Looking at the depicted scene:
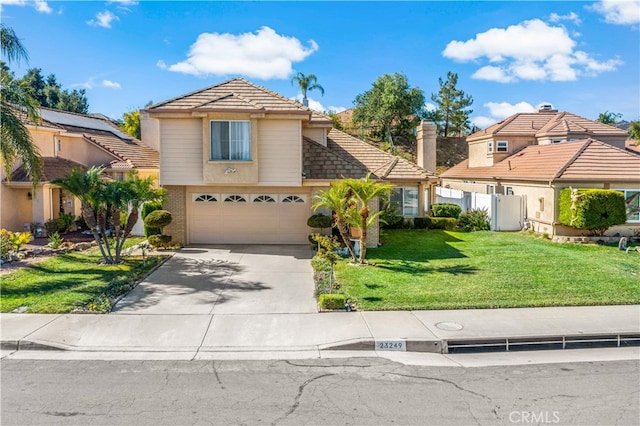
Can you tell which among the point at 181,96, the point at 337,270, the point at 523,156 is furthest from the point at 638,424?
the point at 523,156

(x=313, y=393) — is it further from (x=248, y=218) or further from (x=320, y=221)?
(x=248, y=218)

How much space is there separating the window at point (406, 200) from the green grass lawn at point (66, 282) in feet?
39.0

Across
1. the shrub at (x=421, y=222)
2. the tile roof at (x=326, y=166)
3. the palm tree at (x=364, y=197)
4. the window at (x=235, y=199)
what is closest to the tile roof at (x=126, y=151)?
the window at (x=235, y=199)

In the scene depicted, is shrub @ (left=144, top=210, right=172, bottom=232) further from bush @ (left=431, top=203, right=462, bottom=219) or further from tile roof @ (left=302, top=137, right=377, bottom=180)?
bush @ (left=431, top=203, right=462, bottom=219)

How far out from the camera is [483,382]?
304 inches

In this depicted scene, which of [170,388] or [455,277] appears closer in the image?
[170,388]

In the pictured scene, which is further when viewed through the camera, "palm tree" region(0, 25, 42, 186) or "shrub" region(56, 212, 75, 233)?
"shrub" region(56, 212, 75, 233)

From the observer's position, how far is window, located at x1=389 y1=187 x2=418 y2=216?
23.8 metres

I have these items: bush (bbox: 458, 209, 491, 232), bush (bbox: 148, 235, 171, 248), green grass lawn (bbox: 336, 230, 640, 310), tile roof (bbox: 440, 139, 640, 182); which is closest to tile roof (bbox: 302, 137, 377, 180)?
green grass lawn (bbox: 336, 230, 640, 310)

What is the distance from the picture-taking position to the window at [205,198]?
791 inches

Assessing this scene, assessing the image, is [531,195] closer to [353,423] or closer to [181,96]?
[181,96]

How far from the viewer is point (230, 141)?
18766mm

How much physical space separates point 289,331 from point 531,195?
16670mm

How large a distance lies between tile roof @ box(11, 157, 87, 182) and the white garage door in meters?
6.65
